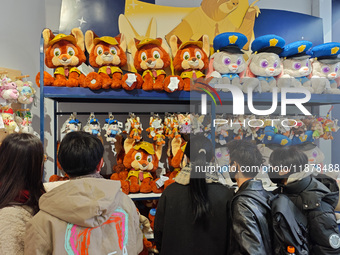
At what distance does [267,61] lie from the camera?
221 centimetres

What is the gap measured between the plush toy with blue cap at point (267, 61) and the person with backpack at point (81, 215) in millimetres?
1615

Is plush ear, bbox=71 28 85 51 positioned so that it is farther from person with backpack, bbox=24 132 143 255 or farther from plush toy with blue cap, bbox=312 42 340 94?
plush toy with blue cap, bbox=312 42 340 94

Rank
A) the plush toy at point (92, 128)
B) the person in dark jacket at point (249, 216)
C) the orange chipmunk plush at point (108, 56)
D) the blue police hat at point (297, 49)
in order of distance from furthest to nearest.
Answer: the blue police hat at point (297, 49) < the plush toy at point (92, 128) < the orange chipmunk plush at point (108, 56) < the person in dark jacket at point (249, 216)

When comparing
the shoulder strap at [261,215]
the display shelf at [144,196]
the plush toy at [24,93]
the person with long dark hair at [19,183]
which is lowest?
the display shelf at [144,196]

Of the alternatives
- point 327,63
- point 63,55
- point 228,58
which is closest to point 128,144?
point 63,55

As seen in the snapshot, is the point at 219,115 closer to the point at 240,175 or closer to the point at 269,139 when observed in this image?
the point at 269,139

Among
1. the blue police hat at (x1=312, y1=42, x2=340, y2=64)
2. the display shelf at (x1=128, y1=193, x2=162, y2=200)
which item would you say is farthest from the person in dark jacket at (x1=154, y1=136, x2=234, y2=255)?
the blue police hat at (x1=312, y1=42, x2=340, y2=64)

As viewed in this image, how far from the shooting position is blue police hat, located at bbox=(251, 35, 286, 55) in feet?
7.10

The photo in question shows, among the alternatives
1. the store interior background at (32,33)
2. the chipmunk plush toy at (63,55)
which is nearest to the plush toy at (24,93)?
the chipmunk plush toy at (63,55)

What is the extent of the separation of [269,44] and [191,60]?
0.67 m

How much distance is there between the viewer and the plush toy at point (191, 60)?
2094mm

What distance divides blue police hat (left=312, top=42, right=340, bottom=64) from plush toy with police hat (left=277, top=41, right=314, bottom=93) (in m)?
0.13

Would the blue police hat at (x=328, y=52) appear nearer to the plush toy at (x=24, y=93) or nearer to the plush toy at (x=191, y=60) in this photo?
the plush toy at (x=191, y=60)

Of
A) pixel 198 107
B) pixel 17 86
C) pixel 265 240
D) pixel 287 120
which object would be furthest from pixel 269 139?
pixel 17 86
